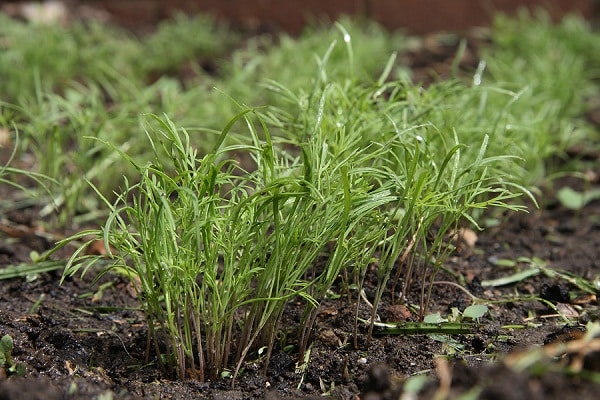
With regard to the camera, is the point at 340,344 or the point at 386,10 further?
the point at 386,10

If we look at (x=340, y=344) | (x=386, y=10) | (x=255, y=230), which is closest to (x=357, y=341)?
(x=340, y=344)

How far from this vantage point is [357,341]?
213 cm

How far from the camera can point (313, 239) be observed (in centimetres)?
188

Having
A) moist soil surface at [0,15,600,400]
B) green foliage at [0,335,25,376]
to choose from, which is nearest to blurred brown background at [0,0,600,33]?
moist soil surface at [0,15,600,400]

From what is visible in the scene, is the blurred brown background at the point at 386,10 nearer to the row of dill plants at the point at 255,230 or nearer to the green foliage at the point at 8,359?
the row of dill plants at the point at 255,230

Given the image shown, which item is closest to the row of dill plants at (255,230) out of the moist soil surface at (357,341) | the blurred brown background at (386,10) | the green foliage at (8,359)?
the moist soil surface at (357,341)

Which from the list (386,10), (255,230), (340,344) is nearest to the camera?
(255,230)

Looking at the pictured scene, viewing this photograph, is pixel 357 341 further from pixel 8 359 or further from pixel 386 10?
pixel 386 10

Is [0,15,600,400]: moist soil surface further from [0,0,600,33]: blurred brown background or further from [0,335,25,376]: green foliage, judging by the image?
[0,0,600,33]: blurred brown background

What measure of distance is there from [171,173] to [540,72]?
2.01 metres

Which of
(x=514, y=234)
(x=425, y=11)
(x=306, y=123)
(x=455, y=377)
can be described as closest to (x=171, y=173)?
(x=306, y=123)

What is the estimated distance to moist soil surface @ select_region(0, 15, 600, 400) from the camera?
1.55 meters

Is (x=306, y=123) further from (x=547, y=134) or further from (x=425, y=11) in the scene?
(x=425, y=11)

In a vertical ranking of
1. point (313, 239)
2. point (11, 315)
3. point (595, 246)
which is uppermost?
point (313, 239)
